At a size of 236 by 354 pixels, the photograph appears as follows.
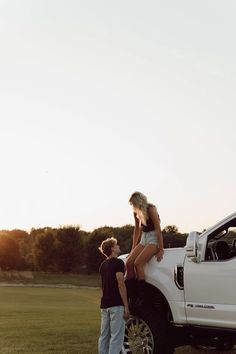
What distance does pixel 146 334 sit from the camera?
971 centimetres

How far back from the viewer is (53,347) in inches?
495

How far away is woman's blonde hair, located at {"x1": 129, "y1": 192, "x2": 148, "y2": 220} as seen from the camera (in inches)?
382

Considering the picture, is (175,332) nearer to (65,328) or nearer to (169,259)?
(169,259)

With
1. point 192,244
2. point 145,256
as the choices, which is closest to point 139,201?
point 145,256

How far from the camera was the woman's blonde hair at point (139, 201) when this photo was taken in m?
9.70

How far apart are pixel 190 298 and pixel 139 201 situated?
59.6 inches

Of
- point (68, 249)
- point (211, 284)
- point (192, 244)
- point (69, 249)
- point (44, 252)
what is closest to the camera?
point (192, 244)

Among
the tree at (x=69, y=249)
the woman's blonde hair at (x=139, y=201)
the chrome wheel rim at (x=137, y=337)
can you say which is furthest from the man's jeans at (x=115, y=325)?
the tree at (x=69, y=249)

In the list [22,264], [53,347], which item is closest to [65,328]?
[53,347]

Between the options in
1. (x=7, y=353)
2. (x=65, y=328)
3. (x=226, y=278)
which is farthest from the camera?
(x=65, y=328)

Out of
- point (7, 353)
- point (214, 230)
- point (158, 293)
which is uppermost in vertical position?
point (214, 230)

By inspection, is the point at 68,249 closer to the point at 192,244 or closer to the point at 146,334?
the point at 146,334

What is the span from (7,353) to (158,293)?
3.40 metres

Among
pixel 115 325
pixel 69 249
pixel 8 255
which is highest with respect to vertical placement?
pixel 8 255
